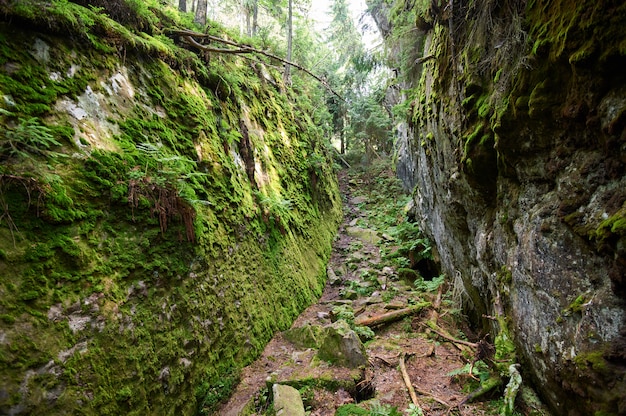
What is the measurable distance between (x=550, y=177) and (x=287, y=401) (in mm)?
3969

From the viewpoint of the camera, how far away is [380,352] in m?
5.64

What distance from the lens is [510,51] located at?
3.61m

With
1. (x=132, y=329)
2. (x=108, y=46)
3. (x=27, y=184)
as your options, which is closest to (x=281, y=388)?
(x=132, y=329)

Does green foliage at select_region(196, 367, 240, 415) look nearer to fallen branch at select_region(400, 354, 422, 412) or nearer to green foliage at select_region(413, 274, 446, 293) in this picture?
fallen branch at select_region(400, 354, 422, 412)

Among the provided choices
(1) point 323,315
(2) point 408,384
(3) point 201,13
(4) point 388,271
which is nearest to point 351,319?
(1) point 323,315

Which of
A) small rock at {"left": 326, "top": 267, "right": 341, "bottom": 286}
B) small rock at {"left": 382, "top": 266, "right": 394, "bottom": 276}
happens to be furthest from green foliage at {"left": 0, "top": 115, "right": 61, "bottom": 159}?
small rock at {"left": 382, "top": 266, "right": 394, "bottom": 276}

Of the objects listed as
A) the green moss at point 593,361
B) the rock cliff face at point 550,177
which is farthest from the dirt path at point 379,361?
the green moss at point 593,361

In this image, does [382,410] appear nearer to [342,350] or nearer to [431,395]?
[431,395]

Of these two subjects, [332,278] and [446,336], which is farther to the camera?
[332,278]

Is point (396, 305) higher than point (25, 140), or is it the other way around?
point (25, 140)

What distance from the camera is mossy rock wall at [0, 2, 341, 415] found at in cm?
275

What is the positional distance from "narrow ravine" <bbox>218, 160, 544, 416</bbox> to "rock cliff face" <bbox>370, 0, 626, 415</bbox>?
1.07 metres

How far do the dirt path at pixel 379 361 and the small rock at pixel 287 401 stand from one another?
0.20 m

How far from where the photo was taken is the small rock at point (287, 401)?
3.59 m
